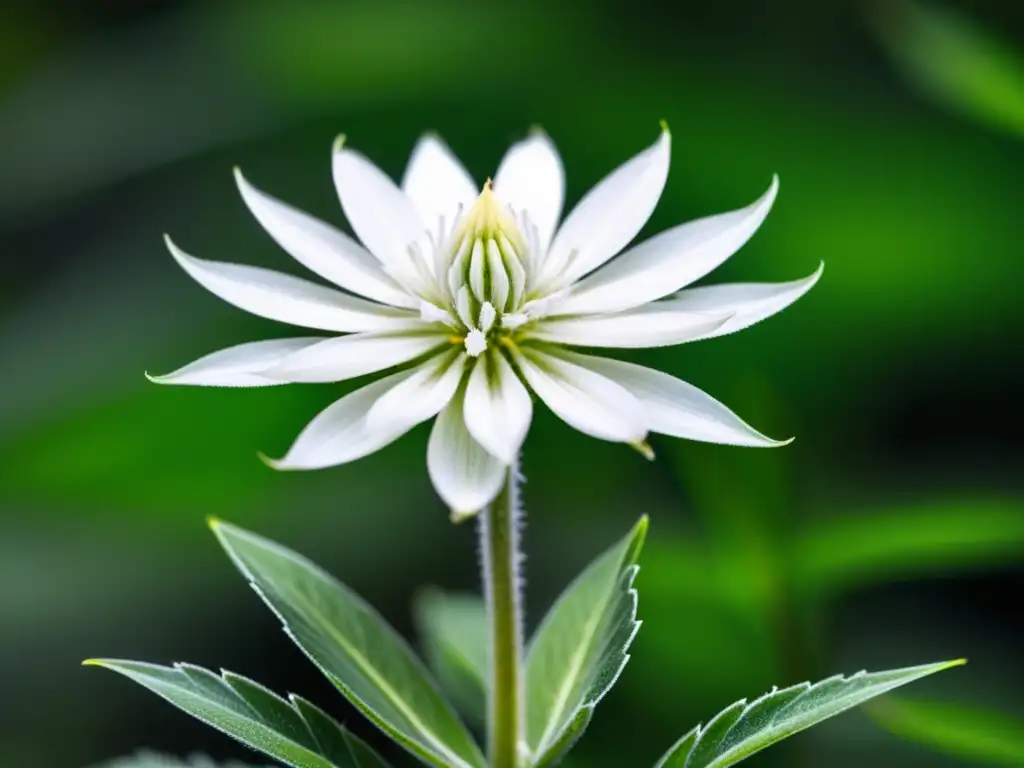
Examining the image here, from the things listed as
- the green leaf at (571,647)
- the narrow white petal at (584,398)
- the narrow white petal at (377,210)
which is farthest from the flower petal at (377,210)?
the green leaf at (571,647)

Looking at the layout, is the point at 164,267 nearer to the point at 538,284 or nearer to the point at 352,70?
the point at 352,70

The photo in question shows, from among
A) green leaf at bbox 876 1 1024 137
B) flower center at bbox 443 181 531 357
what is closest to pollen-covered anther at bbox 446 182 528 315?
flower center at bbox 443 181 531 357

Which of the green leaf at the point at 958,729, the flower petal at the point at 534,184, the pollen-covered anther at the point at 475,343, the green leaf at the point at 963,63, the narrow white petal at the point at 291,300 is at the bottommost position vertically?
the green leaf at the point at 958,729

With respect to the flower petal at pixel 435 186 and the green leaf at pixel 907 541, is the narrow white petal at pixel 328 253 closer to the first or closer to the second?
the flower petal at pixel 435 186

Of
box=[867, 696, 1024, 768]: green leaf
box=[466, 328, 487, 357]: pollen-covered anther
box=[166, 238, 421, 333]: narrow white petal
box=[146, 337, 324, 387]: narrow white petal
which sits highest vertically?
box=[166, 238, 421, 333]: narrow white petal

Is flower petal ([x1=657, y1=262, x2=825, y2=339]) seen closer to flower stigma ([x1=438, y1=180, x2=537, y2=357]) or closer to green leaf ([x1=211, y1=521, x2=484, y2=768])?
flower stigma ([x1=438, y1=180, x2=537, y2=357])

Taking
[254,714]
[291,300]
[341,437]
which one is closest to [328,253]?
[291,300]

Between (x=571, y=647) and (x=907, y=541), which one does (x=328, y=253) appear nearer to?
(x=571, y=647)
